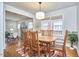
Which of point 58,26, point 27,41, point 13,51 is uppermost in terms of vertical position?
point 58,26

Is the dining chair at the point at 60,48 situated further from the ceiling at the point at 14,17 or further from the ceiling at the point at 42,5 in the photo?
the ceiling at the point at 14,17

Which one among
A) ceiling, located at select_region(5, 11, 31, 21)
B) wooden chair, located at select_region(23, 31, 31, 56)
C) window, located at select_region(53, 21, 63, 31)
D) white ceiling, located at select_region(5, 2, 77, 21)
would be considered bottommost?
wooden chair, located at select_region(23, 31, 31, 56)

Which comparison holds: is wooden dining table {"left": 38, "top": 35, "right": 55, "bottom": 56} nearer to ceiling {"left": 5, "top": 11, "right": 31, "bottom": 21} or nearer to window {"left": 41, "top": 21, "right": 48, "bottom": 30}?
window {"left": 41, "top": 21, "right": 48, "bottom": 30}

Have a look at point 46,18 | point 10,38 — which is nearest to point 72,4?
point 46,18

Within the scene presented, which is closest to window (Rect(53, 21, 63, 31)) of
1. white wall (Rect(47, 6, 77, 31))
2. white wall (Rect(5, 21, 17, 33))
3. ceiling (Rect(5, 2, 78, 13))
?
white wall (Rect(47, 6, 77, 31))

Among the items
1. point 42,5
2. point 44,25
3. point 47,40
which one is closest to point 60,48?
point 47,40

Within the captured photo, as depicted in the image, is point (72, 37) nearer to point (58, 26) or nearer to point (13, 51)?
point (58, 26)

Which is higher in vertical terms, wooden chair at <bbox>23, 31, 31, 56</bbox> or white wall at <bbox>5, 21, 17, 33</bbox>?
white wall at <bbox>5, 21, 17, 33</bbox>

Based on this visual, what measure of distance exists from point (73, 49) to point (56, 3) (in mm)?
520

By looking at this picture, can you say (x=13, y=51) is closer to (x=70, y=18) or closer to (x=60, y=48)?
(x=60, y=48)

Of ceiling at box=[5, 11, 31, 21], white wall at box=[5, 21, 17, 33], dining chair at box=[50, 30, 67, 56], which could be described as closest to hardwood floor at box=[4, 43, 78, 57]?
dining chair at box=[50, 30, 67, 56]

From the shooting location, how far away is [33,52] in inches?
44.1

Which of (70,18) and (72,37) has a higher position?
(70,18)

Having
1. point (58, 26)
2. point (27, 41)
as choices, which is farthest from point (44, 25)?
point (27, 41)
